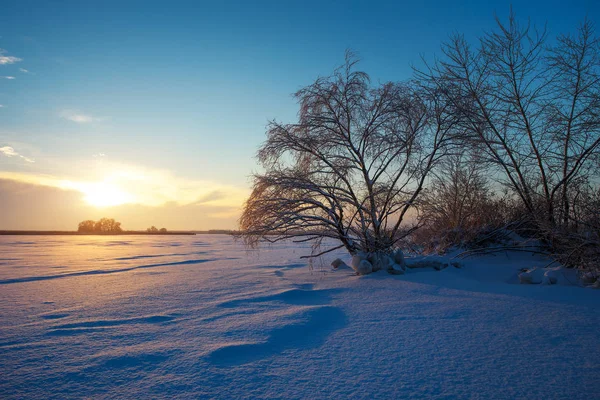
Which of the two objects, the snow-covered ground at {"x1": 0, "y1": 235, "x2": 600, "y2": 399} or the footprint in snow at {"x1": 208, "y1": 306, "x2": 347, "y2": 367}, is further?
the footprint in snow at {"x1": 208, "y1": 306, "x2": 347, "y2": 367}

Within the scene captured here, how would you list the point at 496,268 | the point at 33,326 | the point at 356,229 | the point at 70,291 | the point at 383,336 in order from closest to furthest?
1. the point at 383,336
2. the point at 33,326
3. the point at 70,291
4. the point at 496,268
5. the point at 356,229

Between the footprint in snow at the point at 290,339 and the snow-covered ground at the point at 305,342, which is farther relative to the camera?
the footprint in snow at the point at 290,339

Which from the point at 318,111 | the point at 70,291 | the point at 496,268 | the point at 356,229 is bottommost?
the point at 70,291

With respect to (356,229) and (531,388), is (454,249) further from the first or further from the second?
(531,388)

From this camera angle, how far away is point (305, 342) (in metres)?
3.07

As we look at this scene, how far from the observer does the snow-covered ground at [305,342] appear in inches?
88.4

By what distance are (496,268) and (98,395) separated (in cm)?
720

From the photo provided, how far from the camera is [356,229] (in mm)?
7676

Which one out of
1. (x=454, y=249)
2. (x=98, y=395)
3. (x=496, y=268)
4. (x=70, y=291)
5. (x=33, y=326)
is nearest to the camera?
(x=98, y=395)

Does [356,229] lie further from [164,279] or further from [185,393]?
[185,393]

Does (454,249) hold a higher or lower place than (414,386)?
higher

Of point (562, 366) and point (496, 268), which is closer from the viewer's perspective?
point (562, 366)

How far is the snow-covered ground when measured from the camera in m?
2.25

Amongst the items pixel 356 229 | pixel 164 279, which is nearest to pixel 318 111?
pixel 356 229
